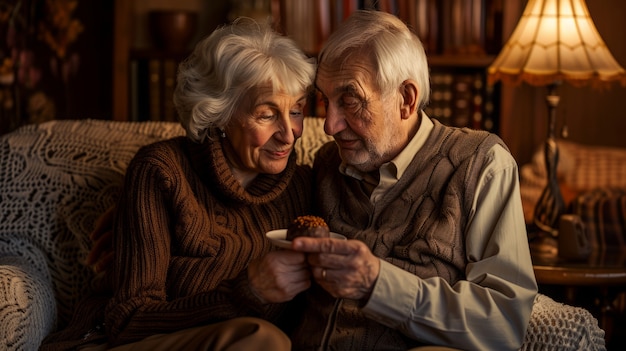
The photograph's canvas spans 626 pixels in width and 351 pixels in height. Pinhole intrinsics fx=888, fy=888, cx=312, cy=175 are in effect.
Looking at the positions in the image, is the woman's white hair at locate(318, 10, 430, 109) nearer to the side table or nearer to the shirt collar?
the shirt collar

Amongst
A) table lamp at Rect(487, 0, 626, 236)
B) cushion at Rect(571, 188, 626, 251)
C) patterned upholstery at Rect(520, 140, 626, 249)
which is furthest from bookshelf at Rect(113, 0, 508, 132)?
table lamp at Rect(487, 0, 626, 236)

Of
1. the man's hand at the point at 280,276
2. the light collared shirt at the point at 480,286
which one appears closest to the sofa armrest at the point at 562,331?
the light collared shirt at the point at 480,286

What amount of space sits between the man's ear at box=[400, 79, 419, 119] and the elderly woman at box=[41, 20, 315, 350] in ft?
0.74

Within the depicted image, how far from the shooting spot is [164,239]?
1967mm

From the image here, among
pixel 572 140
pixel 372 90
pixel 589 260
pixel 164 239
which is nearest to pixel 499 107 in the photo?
pixel 572 140

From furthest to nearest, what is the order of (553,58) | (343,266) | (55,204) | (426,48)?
(426,48) → (553,58) → (55,204) → (343,266)

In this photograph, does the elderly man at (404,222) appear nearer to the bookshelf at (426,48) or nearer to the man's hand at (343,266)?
the man's hand at (343,266)

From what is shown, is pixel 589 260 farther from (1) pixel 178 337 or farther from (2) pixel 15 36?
(2) pixel 15 36

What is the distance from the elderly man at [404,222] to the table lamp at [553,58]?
62 centimetres

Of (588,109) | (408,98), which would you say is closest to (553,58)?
(408,98)

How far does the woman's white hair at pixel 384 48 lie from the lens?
1928mm

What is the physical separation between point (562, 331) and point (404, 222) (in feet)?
1.32

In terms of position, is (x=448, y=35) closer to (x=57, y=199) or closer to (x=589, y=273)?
(x=589, y=273)

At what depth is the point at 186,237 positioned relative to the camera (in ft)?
6.54
